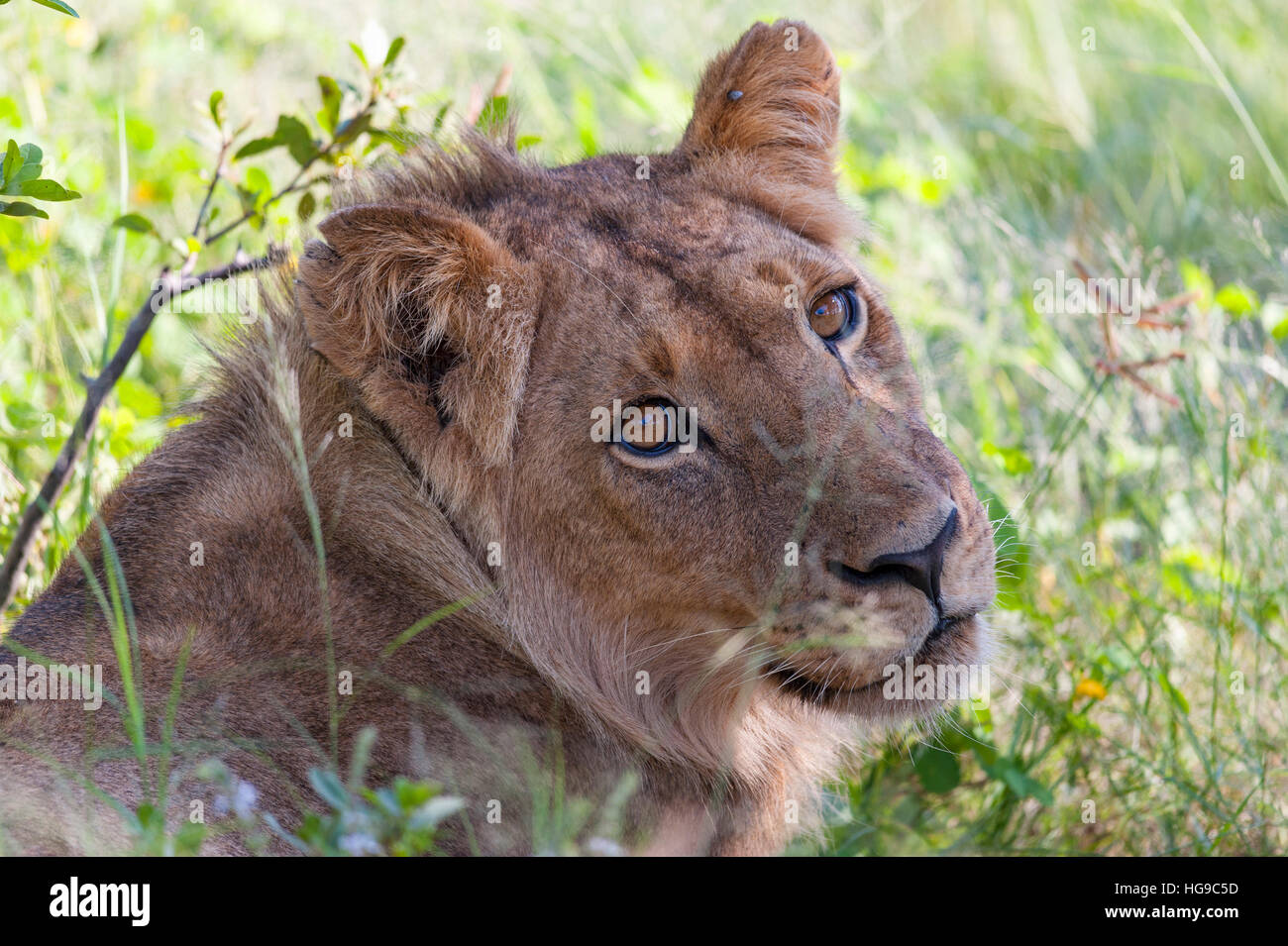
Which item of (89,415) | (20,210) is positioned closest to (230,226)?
(89,415)

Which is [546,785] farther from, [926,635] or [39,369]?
[39,369]

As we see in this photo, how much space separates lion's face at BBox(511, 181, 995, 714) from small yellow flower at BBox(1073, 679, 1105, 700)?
1.39 meters

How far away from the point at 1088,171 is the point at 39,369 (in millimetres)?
5764

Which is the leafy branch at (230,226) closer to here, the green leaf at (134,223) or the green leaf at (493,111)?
the green leaf at (134,223)

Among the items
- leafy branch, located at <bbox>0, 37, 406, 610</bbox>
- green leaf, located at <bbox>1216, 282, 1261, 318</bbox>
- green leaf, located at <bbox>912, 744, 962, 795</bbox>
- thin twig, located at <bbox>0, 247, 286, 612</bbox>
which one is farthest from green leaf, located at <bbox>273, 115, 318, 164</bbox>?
green leaf, located at <bbox>1216, 282, 1261, 318</bbox>

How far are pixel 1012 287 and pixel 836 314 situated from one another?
319 cm

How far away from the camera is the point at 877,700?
11.0ft

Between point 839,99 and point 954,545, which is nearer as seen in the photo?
point 954,545

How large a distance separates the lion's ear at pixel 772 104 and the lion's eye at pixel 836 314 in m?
0.57

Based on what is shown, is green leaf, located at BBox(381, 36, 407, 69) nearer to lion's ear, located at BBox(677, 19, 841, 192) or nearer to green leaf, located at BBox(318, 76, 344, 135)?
green leaf, located at BBox(318, 76, 344, 135)

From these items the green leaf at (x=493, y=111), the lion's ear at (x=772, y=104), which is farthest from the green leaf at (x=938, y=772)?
the green leaf at (x=493, y=111)
